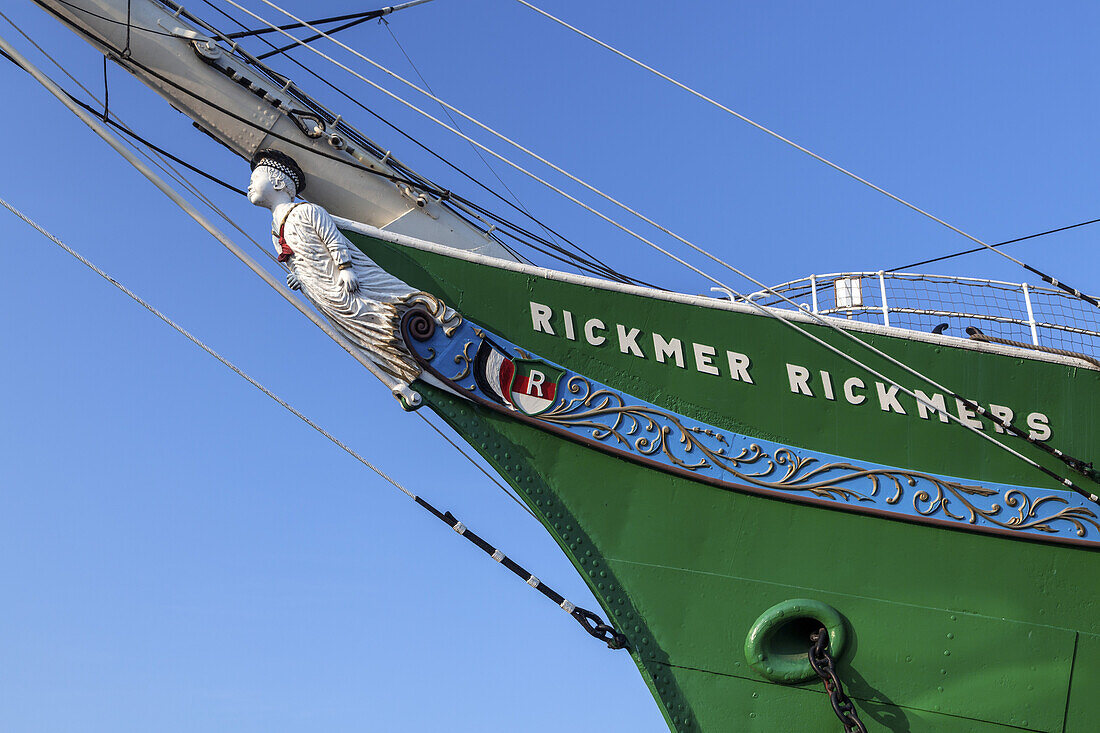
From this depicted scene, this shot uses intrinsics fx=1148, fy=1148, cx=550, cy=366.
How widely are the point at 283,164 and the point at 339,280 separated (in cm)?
96

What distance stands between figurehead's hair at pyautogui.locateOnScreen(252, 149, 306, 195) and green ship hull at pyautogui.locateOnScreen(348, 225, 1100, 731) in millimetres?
580

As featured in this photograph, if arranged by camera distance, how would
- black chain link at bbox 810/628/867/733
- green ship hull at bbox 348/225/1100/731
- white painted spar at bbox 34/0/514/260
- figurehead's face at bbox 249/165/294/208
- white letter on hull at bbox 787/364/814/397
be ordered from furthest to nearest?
white painted spar at bbox 34/0/514/260 < white letter on hull at bbox 787/364/814/397 < figurehead's face at bbox 249/165/294/208 < green ship hull at bbox 348/225/1100/731 < black chain link at bbox 810/628/867/733

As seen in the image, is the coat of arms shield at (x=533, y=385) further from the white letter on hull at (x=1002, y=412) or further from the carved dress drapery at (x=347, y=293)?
the white letter on hull at (x=1002, y=412)

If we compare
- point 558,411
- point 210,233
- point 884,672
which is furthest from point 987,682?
point 210,233

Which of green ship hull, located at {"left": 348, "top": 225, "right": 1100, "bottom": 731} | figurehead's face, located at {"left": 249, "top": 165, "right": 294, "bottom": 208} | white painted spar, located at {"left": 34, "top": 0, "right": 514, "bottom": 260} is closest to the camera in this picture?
green ship hull, located at {"left": 348, "top": 225, "right": 1100, "bottom": 731}

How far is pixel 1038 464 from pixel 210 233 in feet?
18.0

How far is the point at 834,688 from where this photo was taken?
22.9 ft

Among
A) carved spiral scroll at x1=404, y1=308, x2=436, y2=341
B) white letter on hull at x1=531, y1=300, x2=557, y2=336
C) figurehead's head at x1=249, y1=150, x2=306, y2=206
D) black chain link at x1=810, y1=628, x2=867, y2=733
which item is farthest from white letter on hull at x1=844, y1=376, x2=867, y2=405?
figurehead's head at x1=249, y1=150, x2=306, y2=206

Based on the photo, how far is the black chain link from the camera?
6930mm

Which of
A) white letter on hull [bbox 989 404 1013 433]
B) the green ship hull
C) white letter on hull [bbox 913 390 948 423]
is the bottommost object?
the green ship hull

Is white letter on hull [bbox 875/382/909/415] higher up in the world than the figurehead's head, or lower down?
higher up

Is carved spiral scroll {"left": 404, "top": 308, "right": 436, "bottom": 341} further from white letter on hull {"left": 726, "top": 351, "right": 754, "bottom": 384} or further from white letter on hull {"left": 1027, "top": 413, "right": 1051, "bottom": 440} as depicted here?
white letter on hull {"left": 1027, "top": 413, "right": 1051, "bottom": 440}

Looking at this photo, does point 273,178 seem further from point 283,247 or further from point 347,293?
point 347,293

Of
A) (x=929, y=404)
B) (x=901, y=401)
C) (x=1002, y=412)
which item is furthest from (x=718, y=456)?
(x=1002, y=412)
